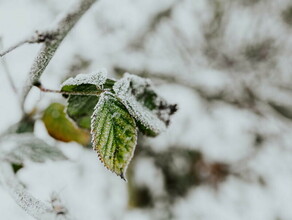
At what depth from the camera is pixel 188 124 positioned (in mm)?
4000

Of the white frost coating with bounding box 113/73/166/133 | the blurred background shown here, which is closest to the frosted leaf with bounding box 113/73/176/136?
the white frost coating with bounding box 113/73/166/133

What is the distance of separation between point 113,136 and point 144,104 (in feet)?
0.78

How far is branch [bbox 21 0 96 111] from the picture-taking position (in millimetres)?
598

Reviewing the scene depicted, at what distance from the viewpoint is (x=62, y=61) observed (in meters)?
3.34

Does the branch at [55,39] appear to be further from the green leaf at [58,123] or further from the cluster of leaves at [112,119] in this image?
the green leaf at [58,123]

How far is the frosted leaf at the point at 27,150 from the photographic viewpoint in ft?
3.05

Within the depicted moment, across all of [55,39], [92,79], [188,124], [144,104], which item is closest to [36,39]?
[55,39]

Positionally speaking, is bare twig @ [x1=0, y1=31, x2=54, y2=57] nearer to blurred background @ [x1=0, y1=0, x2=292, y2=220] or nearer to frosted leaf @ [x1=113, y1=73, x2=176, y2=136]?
frosted leaf @ [x1=113, y1=73, x2=176, y2=136]

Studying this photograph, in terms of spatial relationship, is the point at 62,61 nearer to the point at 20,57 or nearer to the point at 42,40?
the point at 20,57

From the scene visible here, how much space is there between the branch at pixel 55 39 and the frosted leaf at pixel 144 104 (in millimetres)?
138

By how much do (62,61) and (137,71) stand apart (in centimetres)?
67

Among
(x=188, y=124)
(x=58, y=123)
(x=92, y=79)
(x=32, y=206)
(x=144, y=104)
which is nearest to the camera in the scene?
(x=32, y=206)

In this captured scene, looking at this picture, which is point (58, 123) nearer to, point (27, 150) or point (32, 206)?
point (27, 150)

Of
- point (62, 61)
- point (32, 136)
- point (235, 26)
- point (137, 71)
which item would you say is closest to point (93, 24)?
point (62, 61)
